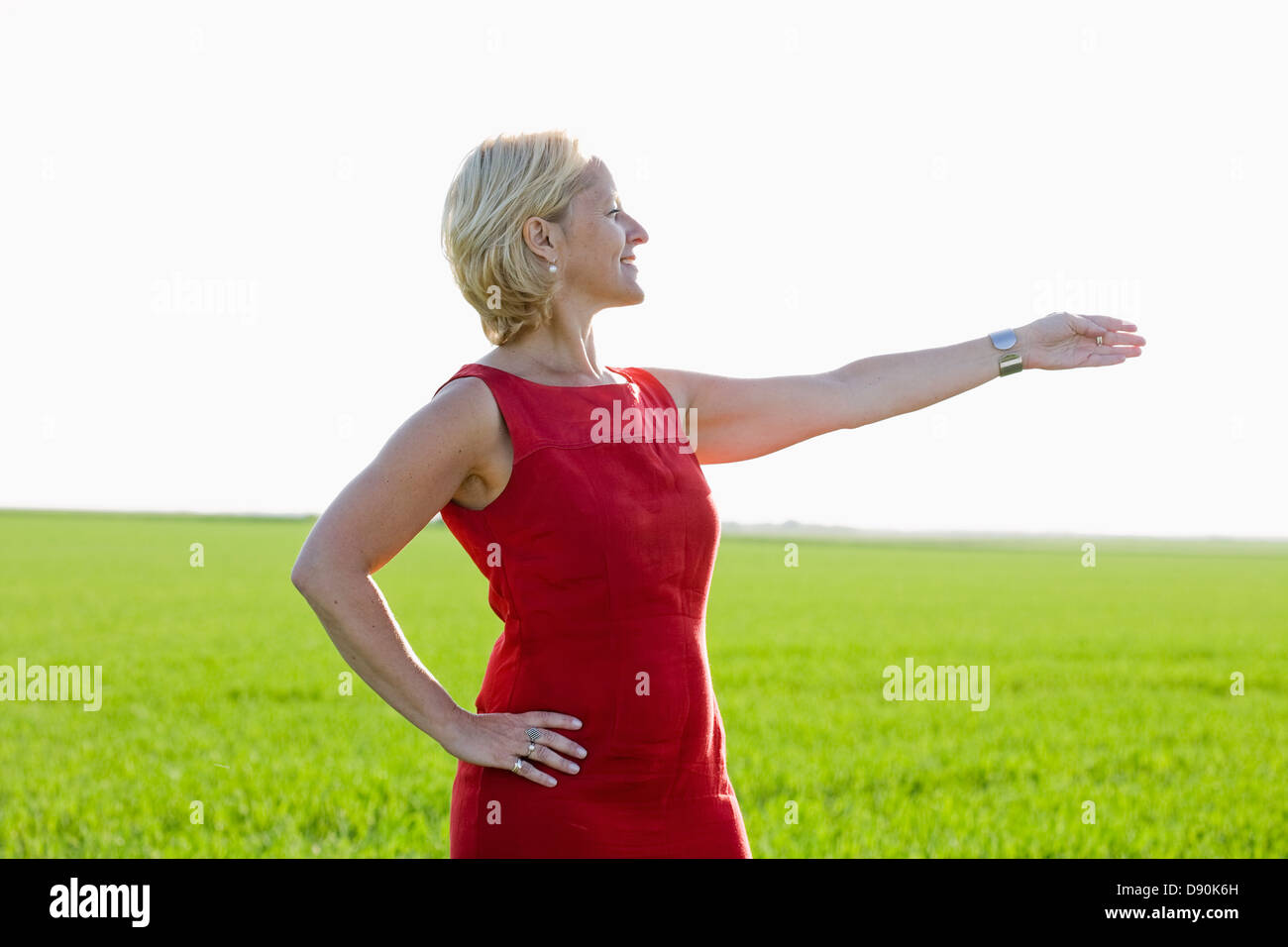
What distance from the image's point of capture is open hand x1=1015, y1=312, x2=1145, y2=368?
358 cm

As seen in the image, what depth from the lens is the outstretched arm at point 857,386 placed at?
317 centimetres

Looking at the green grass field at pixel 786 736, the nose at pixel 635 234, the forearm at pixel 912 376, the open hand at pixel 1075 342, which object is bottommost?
the green grass field at pixel 786 736

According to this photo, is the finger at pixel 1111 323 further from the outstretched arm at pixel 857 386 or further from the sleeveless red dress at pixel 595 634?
the sleeveless red dress at pixel 595 634

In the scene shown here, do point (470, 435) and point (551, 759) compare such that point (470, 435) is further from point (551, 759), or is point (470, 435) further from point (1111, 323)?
point (1111, 323)

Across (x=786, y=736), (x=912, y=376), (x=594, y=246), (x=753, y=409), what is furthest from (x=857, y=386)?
(x=786, y=736)

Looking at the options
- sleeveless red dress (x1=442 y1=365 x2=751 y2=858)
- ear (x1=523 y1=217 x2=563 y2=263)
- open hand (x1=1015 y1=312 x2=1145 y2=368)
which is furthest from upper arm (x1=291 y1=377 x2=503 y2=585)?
open hand (x1=1015 y1=312 x2=1145 y2=368)

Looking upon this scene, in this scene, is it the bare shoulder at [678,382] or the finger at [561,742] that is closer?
the finger at [561,742]

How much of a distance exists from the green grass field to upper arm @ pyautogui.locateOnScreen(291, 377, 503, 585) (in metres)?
4.73

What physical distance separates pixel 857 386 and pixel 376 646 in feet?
5.34

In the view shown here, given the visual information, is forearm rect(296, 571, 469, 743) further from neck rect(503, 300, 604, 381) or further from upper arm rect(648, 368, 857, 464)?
upper arm rect(648, 368, 857, 464)

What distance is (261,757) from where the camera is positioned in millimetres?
9586

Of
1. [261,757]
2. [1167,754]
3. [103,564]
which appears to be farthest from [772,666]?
[103,564]

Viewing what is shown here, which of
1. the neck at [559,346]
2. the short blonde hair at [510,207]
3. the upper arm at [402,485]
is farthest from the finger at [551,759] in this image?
the short blonde hair at [510,207]

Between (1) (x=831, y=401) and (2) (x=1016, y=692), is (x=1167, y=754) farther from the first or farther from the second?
(1) (x=831, y=401)
